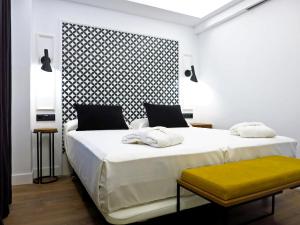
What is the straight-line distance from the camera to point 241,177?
134 cm

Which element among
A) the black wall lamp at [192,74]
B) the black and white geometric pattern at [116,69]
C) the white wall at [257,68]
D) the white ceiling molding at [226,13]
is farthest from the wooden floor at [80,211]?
the white ceiling molding at [226,13]

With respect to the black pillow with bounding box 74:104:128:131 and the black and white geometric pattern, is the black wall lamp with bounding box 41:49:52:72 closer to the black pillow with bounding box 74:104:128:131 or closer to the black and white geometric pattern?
the black and white geometric pattern

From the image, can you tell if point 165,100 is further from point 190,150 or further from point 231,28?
point 190,150

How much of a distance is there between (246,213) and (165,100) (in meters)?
2.38

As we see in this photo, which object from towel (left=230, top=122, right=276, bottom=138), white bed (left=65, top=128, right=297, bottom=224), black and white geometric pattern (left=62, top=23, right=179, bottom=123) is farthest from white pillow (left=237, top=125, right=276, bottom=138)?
black and white geometric pattern (left=62, top=23, right=179, bottom=123)

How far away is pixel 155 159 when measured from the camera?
1.44 metres

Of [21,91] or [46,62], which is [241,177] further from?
[46,62]

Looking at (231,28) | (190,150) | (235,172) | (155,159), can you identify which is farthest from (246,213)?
(231,28)

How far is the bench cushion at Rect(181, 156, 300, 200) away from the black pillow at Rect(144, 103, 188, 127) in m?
1.67

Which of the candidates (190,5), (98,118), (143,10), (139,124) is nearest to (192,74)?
(190,5)

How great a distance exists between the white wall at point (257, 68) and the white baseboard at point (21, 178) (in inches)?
119

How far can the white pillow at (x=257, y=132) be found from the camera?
7.23 ft

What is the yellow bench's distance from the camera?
4.00ft

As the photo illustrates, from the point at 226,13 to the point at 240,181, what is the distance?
3.08 metres
